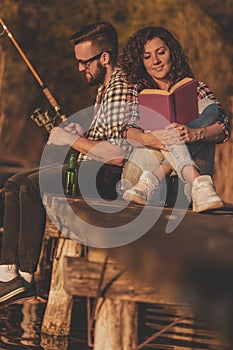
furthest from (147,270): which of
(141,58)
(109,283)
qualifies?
(141,58)

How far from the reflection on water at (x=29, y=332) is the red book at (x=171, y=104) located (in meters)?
1.31

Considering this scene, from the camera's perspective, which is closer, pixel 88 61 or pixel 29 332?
pixel 29 332

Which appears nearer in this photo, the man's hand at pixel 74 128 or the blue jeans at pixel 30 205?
the blue jeans at pixel 30 205

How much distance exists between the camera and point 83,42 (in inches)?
280

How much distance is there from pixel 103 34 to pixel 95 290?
8.89 feet

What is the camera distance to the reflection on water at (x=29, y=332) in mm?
6422

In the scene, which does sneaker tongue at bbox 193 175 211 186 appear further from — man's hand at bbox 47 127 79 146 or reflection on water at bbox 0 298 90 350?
reflection on water at bbox 0 298 90 350

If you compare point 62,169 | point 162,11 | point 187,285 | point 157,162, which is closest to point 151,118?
point 157,162

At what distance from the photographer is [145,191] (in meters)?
6.06

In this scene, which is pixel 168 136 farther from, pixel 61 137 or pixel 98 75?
pixel 98 75

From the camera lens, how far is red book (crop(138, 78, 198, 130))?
6.14m

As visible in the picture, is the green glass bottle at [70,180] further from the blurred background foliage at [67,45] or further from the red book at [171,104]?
the blurred background foliage at [67,45]

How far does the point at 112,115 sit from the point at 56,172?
0.45 m

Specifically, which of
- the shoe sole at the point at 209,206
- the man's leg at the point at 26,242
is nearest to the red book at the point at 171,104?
the shoe sole at the point at 209,206
